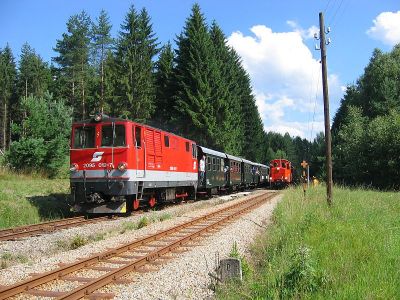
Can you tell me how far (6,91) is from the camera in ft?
204

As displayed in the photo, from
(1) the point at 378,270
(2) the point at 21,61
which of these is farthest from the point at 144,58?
(1) the point at 378,270

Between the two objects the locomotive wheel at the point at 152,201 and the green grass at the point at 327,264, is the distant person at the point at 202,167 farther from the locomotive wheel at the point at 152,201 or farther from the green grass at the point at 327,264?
the green grass at the point at 327,264

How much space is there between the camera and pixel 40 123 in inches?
1001

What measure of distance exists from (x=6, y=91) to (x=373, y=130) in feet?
165

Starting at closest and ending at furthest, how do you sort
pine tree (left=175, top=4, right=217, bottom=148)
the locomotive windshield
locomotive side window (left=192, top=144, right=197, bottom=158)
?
the locomotive windshield, locomotive side window (left=192, top=144, right=197, bottom=158), pine tree (left=175, top=4, right=217, bottom=148)

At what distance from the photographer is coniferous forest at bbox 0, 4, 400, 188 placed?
26656 millimetres

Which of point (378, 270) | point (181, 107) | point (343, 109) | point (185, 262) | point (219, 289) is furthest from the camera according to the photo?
point (343, 109)

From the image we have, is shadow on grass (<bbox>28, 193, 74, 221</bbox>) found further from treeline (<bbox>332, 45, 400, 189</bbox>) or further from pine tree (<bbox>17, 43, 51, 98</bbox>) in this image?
pine tree (<bbox>17, 43, 51, 98</bbox>)

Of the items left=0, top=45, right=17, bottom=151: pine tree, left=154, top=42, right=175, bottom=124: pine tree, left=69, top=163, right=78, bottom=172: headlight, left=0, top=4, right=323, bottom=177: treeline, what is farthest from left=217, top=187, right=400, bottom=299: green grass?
left=0, top=45, right=17, bottom=151: pine tree

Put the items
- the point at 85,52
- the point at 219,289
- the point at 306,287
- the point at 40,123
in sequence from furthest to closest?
the point at 85,52
the point at 40,123
the point at 219,289
the point at 306,287

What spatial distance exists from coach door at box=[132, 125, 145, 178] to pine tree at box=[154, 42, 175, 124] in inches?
1172

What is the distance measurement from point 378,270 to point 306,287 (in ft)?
4.32

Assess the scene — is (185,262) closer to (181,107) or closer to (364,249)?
(364,249)

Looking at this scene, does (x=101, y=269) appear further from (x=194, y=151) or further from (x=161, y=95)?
(x=161, y=95)
